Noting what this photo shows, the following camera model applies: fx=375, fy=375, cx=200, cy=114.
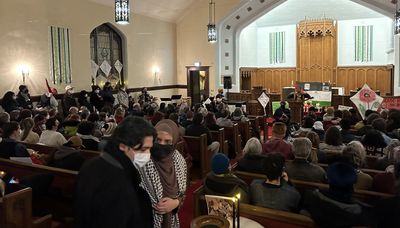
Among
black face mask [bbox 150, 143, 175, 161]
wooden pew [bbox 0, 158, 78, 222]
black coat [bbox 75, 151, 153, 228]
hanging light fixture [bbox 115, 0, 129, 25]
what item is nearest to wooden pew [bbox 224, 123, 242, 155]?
hanging light fixture [bbox 115, 0, 129, 25]

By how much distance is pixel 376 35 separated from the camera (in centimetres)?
1520

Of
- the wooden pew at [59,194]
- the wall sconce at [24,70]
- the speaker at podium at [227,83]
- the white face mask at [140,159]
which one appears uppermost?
the wall sconce at [24,70]

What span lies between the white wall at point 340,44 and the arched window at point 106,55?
18.5 feet

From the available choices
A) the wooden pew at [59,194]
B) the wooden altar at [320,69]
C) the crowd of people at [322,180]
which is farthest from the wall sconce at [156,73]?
the wooden pew at [59,194]

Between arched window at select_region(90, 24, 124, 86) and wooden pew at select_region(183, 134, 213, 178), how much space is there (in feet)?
23.2

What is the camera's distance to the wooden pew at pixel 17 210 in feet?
8.43

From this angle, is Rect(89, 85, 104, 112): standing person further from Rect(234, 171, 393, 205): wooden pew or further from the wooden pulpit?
Rect(234, 171, 393, 205): wooden pew

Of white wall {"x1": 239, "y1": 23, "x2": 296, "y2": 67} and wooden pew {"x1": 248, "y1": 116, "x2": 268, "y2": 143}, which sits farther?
white wall {"x1": 239, "y1": 23, "x2": 296, "y2": 67}

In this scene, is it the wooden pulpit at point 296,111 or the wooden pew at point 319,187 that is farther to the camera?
the wooden pulpit at point 296,111

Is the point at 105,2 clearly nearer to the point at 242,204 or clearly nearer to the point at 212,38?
the point at 212,38

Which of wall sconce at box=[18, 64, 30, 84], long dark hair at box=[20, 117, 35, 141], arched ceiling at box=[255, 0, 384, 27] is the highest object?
arched ceiling at box=[255, 0, 384, 27]

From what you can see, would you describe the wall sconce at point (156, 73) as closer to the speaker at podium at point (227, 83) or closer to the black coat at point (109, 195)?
the speaker at podium at point (227, 83)

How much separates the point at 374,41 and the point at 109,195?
15855 millimetres

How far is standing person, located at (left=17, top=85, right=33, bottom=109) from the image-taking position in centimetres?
860
